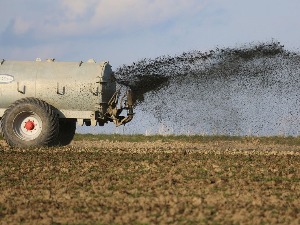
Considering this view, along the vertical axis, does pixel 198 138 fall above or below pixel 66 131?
below

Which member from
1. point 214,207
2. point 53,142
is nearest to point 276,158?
point 53,142

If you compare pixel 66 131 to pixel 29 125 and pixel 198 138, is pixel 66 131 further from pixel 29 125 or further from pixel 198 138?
pixel 198 138

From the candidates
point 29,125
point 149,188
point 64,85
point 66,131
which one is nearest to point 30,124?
point 29,125

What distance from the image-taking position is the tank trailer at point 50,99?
76.2 feet

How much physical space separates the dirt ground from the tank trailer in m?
1.68

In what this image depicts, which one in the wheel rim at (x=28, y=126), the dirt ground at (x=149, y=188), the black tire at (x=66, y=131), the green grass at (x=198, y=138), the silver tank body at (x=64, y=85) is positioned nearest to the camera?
the dirt ground at (x=149, y=188)

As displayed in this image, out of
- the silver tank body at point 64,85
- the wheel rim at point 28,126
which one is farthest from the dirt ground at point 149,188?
the silver tank body at point 64,85

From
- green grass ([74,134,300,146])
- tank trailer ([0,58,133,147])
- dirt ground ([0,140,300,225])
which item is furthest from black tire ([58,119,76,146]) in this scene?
green grass ([74,134,300,146])

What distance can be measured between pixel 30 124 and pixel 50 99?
1111 mm

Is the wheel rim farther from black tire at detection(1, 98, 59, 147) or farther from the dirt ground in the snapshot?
the dirt ground

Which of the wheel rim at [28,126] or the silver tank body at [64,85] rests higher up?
the silver tank body at [64,85]

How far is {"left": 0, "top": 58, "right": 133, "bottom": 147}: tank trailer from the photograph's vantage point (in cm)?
2323

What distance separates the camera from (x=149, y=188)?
1384 cm

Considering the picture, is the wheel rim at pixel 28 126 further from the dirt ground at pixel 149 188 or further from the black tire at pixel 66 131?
the black tire at pixel 66 131
